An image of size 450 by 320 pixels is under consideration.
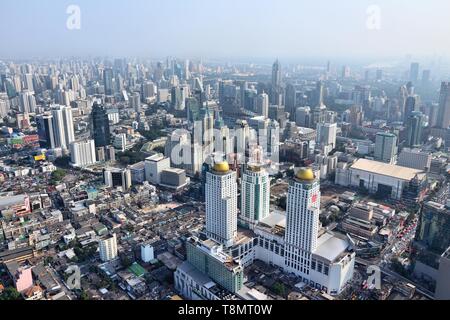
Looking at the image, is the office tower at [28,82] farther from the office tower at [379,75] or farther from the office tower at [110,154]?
the office tower at [379,75]

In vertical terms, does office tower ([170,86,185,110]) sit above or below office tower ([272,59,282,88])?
below

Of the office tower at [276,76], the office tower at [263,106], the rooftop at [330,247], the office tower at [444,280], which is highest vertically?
the office tower at [276,76]

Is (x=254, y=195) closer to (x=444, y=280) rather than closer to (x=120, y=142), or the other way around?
(x=444, y=280)

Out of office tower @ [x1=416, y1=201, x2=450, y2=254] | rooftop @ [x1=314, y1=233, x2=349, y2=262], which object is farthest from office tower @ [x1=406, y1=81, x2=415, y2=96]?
rooftop @ [x1=314, y1=233, x2=349, y2=262]

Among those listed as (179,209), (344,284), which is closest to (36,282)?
(179,209)

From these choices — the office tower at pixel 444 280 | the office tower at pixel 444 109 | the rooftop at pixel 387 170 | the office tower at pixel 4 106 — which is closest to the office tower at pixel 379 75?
the office tower at pixel 444 109

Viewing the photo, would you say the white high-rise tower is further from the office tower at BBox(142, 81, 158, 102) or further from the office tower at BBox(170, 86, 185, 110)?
the office tower at BBox(142, 81, 158, 102)

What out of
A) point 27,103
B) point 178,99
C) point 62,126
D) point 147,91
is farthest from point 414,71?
point 27,103
